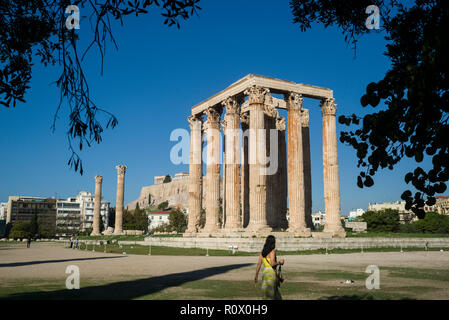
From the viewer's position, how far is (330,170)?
1369 inches

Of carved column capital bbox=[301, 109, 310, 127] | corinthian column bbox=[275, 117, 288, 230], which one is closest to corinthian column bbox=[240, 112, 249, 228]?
corinthian column bbox=[275, 117, 288, 230]

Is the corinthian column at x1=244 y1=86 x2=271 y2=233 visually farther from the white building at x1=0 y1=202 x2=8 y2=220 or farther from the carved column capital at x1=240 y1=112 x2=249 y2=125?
the white building at x1=0 y1=202 x2=8 y2=220

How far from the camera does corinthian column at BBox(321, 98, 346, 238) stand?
33844 millimetres

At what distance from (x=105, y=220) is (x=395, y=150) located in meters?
162

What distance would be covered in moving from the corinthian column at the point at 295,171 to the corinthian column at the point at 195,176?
11.1 metres

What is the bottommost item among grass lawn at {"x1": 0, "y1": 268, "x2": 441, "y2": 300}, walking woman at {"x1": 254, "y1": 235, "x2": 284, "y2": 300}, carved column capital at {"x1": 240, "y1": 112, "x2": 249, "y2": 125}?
grass lawn at {"x1": 0, "y1": 268, "x2": 441, "y2": 300}

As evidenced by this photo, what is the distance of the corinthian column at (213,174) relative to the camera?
3744 centimetres

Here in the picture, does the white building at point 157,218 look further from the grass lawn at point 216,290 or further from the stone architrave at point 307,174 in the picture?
the grass lawn at point 216,290

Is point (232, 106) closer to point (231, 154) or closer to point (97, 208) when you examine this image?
point (231, 154)

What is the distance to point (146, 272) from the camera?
1545 cm
